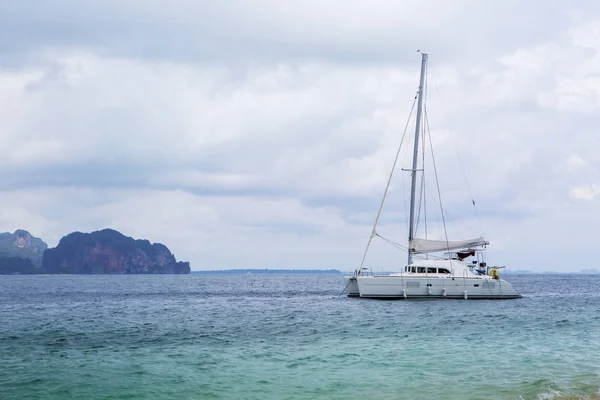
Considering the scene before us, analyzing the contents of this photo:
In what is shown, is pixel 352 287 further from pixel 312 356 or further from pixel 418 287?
pixel 312 356

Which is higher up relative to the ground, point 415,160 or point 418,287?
point 415,160

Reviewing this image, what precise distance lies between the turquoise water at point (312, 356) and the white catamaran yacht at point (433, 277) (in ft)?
17.1

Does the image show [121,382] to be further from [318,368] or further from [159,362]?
[318,368]

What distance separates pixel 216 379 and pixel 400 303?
35274 mm

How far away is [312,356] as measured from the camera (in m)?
33.2

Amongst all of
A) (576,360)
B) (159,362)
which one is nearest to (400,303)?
(576,360)

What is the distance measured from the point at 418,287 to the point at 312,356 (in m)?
31.1

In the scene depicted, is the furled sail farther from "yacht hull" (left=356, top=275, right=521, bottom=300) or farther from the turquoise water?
the turquoise water

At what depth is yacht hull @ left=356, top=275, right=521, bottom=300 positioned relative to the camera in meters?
62.2

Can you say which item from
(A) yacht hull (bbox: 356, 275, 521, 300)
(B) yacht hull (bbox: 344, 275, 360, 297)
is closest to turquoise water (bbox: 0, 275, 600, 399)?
(A) yacht hull (bbox: 356, 275, 521, 300)

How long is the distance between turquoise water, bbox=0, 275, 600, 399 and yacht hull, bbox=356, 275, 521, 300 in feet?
16.3

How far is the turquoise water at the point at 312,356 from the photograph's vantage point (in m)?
25.4

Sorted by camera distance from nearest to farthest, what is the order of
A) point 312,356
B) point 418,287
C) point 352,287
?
point 312,356
point 418,287
point 352,287

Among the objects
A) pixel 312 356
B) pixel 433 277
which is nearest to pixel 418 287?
pixel 433 277
